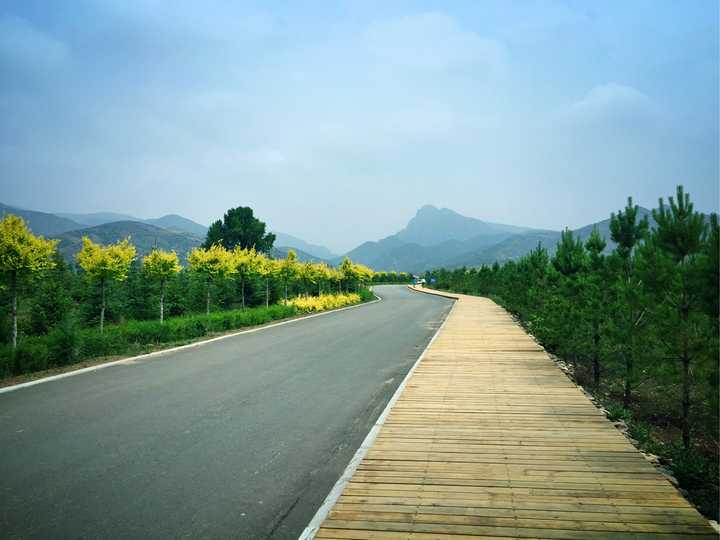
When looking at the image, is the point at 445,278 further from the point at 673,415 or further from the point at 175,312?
the point at 673,415

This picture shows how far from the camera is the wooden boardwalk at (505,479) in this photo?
132 inches

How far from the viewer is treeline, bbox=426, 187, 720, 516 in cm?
529

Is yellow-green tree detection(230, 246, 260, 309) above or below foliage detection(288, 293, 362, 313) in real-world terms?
above

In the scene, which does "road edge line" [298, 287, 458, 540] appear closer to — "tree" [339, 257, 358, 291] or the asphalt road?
the asphalt road

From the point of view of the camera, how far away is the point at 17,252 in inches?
428

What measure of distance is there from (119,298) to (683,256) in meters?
27.0

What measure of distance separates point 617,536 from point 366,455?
2486 mm

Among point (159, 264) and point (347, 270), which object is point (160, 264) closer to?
point (159, 264)

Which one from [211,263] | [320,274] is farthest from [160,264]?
[320,274]

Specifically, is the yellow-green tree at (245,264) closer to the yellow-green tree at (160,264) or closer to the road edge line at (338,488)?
the yellow-green tree at (160,264)

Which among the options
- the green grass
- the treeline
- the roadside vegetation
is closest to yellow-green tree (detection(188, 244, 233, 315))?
the roadside vegetation

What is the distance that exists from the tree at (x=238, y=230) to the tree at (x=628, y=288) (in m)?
53.3

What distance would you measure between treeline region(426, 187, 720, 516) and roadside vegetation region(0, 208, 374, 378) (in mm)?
12240

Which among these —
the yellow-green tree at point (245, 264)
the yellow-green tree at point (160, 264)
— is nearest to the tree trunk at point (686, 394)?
the yellow-green tree at point (160, 264)
